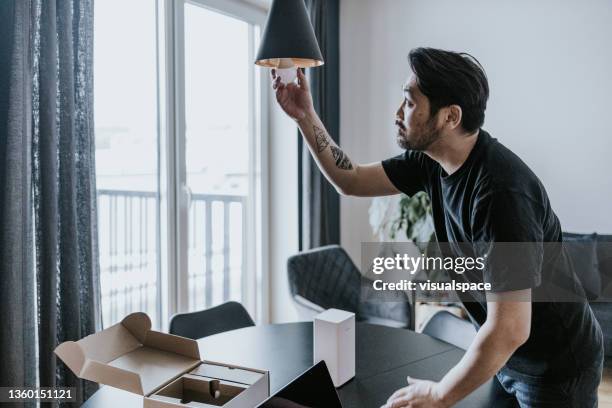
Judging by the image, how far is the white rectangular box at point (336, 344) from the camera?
1.45 metres

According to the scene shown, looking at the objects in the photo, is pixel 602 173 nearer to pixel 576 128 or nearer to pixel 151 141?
pixel 576 128

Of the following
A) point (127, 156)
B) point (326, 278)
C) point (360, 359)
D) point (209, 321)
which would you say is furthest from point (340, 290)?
point (360, 359)

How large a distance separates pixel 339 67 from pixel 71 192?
249cm

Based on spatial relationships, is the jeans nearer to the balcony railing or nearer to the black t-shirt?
the black t-shirt

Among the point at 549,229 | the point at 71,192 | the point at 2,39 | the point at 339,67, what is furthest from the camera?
the point at 339,67

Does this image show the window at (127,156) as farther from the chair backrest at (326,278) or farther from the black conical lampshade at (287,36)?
the black conical lampshade at (287,36)

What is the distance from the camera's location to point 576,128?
11.8 feet

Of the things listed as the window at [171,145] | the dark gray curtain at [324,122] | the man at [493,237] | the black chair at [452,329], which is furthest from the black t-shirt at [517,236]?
the dark gray curtain at [324,122]

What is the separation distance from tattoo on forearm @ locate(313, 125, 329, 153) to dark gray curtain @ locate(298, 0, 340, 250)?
188 centimetres

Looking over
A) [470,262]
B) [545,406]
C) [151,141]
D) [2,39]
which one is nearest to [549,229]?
[470,262]

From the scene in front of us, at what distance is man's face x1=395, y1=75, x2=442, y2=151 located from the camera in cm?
130

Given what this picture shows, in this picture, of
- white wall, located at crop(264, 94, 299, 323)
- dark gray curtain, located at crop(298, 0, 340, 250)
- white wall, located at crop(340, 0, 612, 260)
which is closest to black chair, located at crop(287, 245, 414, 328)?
dark gray curtain, located at crop(298, 0, 340, 250)

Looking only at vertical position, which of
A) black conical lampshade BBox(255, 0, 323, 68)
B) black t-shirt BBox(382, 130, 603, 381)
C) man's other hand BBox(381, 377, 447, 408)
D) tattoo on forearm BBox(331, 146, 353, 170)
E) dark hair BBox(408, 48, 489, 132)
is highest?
black conical lampshade BBox(255, 0, 323, 68)

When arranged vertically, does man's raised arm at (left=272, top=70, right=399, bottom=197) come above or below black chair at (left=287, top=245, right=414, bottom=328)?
above
